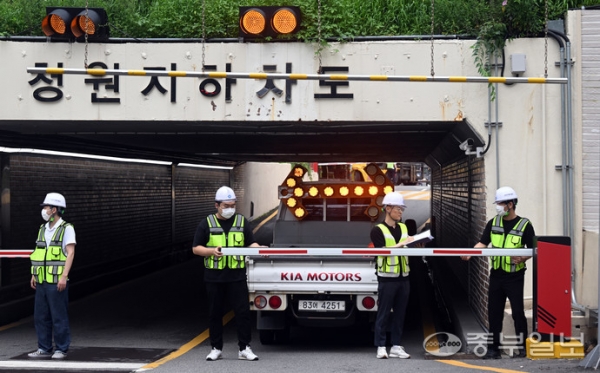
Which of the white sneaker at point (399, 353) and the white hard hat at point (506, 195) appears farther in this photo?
the white sneaker at point (399, 353)

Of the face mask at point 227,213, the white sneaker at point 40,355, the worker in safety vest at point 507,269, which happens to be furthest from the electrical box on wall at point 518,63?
the white sneaker at point 40,355

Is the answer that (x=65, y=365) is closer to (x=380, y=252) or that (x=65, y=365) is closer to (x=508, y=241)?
(x=380, y=252)

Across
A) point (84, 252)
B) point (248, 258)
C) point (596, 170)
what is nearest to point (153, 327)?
point (248, 258)

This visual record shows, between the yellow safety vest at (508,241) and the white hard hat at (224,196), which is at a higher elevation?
the white hard hat at (224,196)

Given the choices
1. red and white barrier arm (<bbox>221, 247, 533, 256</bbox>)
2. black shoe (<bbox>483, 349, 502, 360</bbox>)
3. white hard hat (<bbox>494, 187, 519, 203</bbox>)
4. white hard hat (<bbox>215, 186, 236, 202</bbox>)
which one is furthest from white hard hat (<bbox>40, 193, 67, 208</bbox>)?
black shoe (<bbox>483, 349, 502, 360</bbox>)

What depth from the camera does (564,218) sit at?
10023mm

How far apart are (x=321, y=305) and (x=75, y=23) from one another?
4.67 m

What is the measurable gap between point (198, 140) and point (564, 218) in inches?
328

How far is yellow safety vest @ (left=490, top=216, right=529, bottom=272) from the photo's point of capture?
906 centimetres

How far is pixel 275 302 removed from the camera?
10141mm

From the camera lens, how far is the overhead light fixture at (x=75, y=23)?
10.5 metres

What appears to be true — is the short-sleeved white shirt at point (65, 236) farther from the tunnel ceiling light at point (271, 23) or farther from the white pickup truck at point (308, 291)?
the tunnel ceiling light at point (271, 23)

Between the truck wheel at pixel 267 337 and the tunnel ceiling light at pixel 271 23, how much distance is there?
378cm

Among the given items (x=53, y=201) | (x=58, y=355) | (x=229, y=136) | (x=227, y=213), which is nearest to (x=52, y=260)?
(x=53, y=201)
